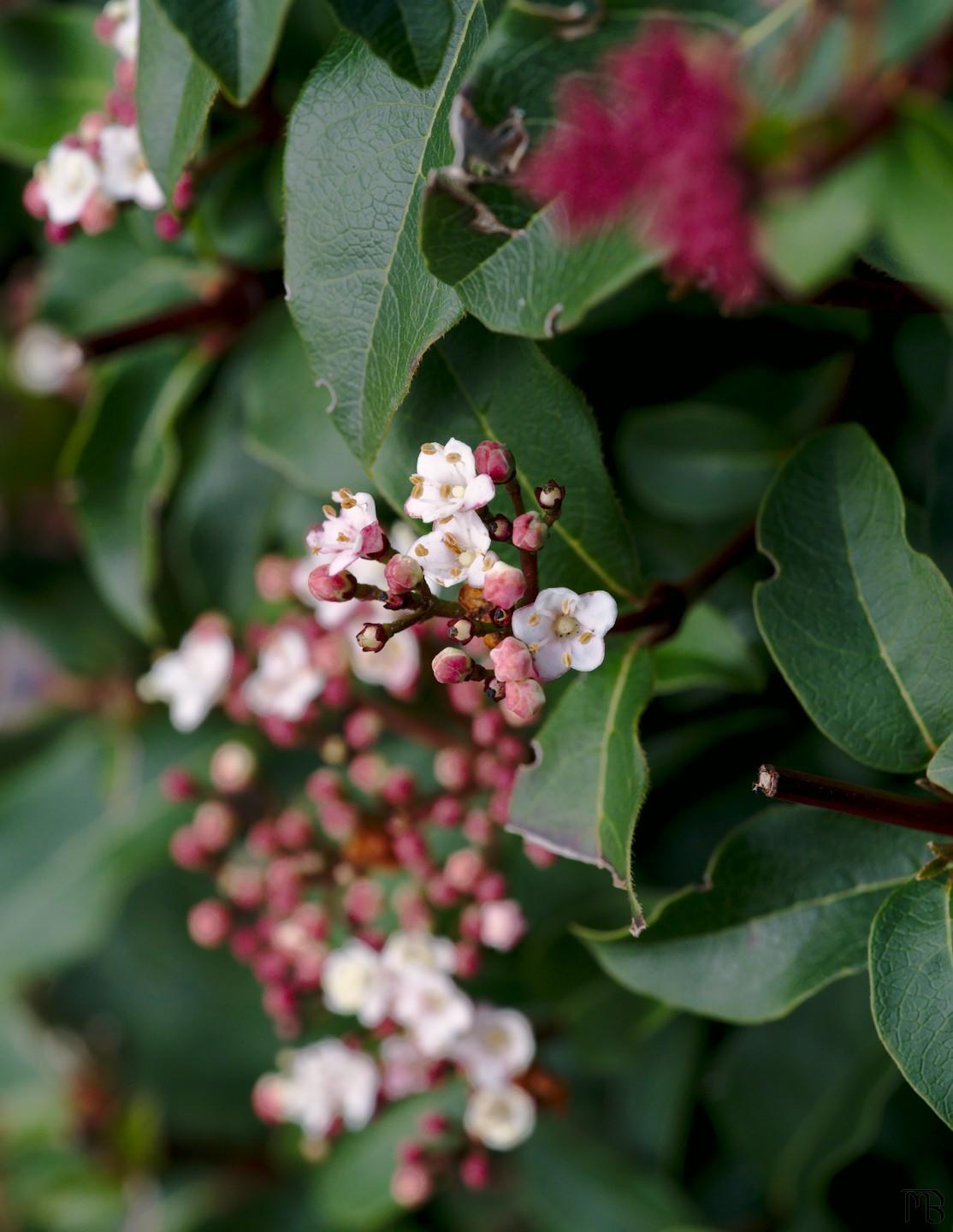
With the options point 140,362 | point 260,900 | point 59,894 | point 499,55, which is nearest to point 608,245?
point 499,55

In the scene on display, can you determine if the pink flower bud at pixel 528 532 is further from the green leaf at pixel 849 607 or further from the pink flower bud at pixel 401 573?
the green leaf at pixel 849 607

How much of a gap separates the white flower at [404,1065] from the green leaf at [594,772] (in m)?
0.46

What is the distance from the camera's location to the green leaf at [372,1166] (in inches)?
58.2

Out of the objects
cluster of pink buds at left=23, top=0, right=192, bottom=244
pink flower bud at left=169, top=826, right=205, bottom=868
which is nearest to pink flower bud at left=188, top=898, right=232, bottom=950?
pink flower bud at left=169, top=826, right=205, bottom=868

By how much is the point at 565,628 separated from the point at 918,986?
0.36 metres

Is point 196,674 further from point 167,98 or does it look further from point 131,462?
point 167,98

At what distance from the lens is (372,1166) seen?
59.9 inches

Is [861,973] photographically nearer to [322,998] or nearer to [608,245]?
[322,998]

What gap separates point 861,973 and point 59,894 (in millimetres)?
1164

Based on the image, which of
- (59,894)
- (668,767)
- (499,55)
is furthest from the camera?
(59,894)

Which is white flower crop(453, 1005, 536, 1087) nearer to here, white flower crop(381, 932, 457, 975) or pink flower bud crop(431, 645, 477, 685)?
white flower crop(381, 932, 457, 975)

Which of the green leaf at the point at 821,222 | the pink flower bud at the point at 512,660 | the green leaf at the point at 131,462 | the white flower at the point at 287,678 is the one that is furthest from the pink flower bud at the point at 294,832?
the green leaf at the point at 821,222

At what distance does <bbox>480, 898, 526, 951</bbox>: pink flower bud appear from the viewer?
1.19m

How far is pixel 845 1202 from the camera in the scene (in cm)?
139
